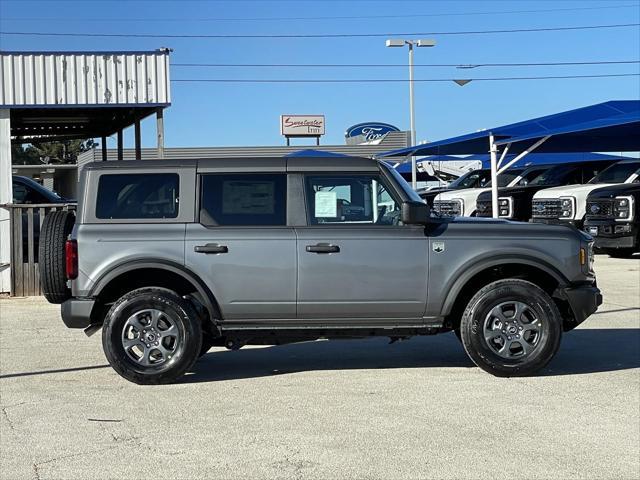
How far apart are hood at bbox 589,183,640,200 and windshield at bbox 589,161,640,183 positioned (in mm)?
1159

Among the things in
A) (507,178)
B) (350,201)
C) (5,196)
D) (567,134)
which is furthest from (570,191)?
(350,201)

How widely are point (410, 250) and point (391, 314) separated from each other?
0.58 m

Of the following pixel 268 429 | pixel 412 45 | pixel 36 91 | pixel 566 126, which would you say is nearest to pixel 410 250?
pixel 268 429

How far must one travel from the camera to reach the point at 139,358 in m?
7.14

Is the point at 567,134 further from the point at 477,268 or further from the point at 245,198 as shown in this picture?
the point at 245,198

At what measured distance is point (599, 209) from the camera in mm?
16984

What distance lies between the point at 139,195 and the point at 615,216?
11928 mm

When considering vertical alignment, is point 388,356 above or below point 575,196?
below

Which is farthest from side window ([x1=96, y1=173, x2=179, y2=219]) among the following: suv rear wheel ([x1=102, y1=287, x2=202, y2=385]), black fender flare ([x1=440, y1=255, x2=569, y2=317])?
black fender flare ([x1=440, y1=255, x2=569, y2=317])

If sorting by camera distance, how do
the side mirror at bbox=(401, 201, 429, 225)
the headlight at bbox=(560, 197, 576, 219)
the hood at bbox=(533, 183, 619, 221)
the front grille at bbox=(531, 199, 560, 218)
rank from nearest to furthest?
the side mirror at bbox=(401, 201, 429, 225), the hood at bbox=(533, 183, 619, 221), the headlight at bbox=(560, 197, 576, 219), the front grille at bbox=(531, 199, 560, 218)

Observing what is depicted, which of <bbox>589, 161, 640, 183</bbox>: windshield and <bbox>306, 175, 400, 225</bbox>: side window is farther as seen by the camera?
<bbox>589, 161, 640, 183</bbox>: windshield

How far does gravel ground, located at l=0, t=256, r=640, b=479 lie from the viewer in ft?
16.3

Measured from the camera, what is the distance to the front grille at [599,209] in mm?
16734

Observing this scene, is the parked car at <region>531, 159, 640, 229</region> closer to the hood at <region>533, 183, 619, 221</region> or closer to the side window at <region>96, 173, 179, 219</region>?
the hood at <region>533, 183, 619, 221</region>
